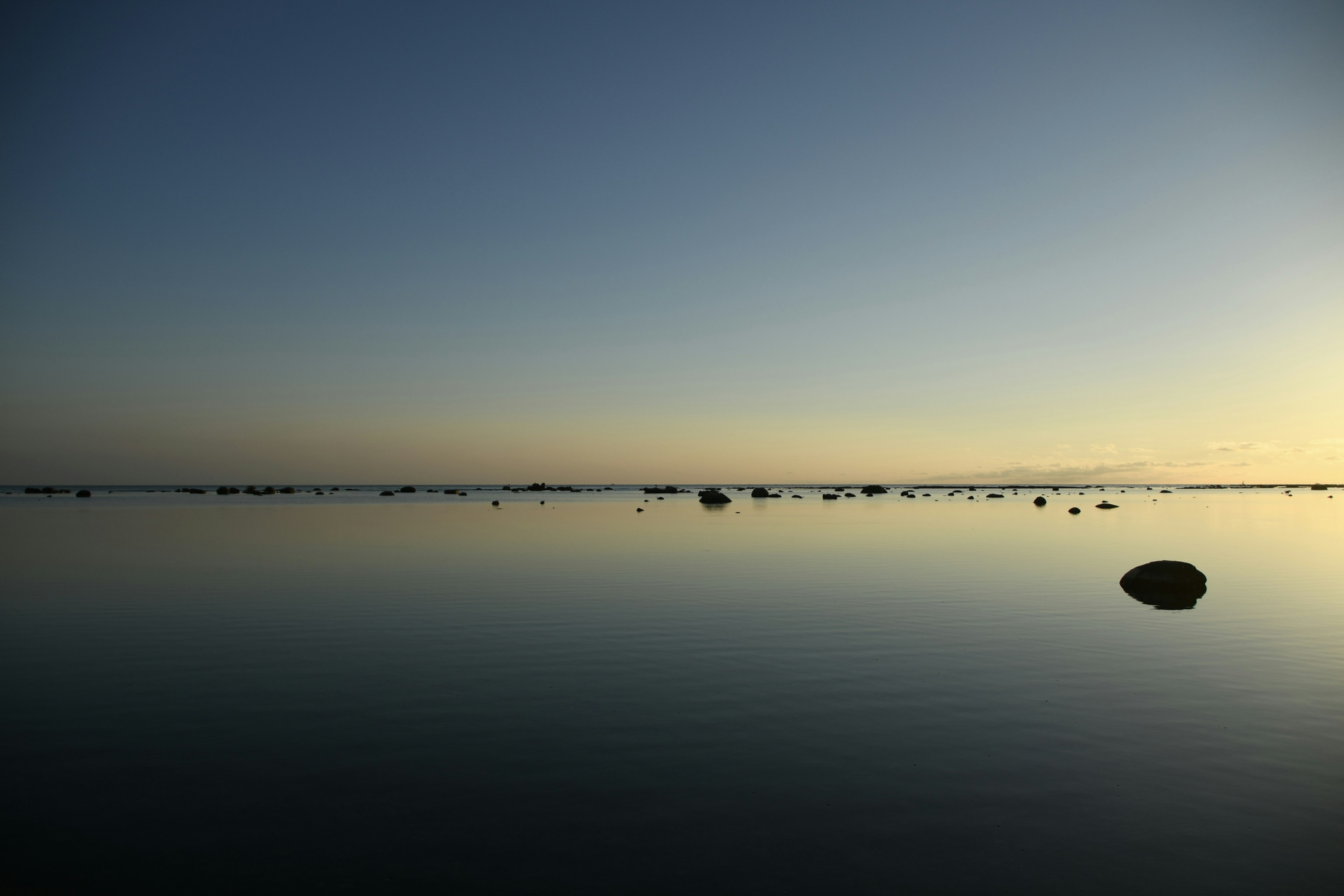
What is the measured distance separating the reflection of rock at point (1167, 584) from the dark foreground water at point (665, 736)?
0.77 meters

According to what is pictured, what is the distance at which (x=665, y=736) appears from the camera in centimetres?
1177

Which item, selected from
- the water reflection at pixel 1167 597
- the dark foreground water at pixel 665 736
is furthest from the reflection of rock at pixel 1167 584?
the dark foreground water at pixel 665 736

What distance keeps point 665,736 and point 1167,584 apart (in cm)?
2341

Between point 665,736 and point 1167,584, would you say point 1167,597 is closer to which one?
point 1167,584

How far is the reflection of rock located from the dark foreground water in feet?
2.54

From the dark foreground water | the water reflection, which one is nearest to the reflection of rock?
the water reflection

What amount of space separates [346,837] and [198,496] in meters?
171

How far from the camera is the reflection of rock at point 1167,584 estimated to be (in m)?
26.8

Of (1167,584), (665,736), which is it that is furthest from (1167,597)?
(665,736)

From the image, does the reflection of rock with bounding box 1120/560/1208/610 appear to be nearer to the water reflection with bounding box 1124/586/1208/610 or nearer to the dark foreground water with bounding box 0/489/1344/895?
the water reflection with bounding box 1124/586/1208/610

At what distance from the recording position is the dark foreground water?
7.85 m

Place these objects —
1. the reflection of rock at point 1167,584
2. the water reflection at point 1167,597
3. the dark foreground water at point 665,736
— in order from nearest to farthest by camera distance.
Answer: the dark foreground water at point 665,736, the water reflection at point 1167,597, the reflection of rock at point 1167,584

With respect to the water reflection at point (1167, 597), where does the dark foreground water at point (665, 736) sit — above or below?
below

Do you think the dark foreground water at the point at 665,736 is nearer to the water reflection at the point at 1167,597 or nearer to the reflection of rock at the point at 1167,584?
the water reflection at the point at 1167,597
